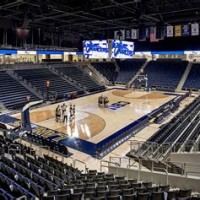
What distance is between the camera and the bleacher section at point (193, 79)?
3675 centimetres

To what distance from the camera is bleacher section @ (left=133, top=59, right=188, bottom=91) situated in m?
39.1

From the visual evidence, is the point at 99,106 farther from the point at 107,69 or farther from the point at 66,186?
the point at 107,69

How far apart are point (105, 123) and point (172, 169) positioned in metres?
9.56

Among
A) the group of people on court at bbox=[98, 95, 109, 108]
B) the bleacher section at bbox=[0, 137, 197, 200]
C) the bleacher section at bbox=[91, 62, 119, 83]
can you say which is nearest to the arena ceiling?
the group of people on court at bbox=[98, 95, 109, 108]

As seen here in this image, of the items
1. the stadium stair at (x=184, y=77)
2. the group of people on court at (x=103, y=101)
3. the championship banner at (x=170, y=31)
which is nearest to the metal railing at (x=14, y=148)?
the group of people on court at (x=103, y=101)

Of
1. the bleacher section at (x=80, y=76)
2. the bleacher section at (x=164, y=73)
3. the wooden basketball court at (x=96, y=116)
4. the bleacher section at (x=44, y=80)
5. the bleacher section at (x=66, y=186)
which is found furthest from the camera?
the bleacher section at (x=164, y=73)

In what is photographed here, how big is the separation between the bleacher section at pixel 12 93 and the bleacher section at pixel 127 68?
19619 millimetres

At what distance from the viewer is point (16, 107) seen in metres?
24.6

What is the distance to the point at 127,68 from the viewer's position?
4631cm

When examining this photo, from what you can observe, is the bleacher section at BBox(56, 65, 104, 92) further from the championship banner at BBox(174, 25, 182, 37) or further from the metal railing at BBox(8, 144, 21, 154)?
the metal railing at BBox(8, 144, 21, 154)

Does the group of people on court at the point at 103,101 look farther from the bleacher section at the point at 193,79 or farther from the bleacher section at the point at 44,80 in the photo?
the bleacher section at the point at 193,79

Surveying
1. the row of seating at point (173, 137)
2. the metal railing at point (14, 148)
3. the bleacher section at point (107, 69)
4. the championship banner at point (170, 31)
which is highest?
the championship banner at point (170, 31)

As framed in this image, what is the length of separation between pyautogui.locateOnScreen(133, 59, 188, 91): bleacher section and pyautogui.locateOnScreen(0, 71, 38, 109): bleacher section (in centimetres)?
1908

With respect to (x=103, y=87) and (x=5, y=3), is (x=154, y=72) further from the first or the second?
(x=5, y=3)
